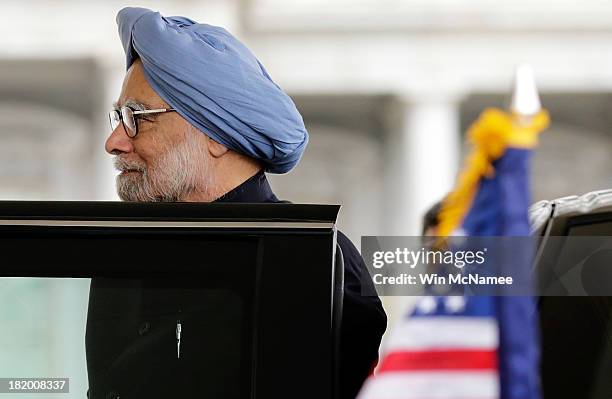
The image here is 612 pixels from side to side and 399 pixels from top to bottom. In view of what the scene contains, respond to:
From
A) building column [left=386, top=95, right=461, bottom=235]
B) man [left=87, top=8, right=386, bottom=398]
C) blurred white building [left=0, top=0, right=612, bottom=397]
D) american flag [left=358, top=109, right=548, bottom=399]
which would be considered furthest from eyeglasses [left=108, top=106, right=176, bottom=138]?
building column [left=386, top=95, right=461, bottom=235]

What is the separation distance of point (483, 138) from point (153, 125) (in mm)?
565

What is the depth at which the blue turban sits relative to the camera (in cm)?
163

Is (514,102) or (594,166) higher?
(594,166)

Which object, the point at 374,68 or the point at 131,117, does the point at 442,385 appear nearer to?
the point at 131,117

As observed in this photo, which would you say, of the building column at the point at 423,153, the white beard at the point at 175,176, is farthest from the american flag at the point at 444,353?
the building column at the point at 423,153

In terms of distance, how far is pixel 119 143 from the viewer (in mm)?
1701

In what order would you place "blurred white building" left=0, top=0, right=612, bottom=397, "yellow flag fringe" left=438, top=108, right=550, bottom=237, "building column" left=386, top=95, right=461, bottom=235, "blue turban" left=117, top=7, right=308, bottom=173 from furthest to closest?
"blurred white building" left=0, top=0, right=612, bottom=397
"building column" left=386, top=95, right=461, bottom=235
"blue turban" left=117, top=7, right=308, bottom=173
"yellow flag fringe" left=438, top=108, right=550, bottom=237

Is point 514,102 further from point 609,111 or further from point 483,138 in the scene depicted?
point 609,111

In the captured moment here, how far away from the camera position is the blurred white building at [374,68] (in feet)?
50.8

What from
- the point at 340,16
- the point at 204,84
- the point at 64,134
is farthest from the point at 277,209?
the point at 64,134

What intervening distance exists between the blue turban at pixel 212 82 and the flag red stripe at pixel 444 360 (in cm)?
47

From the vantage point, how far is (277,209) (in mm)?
1340

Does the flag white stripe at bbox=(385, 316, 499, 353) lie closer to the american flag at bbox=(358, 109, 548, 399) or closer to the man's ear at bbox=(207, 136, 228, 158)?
the american flag at bbox=(358, 109, 548, 399)
